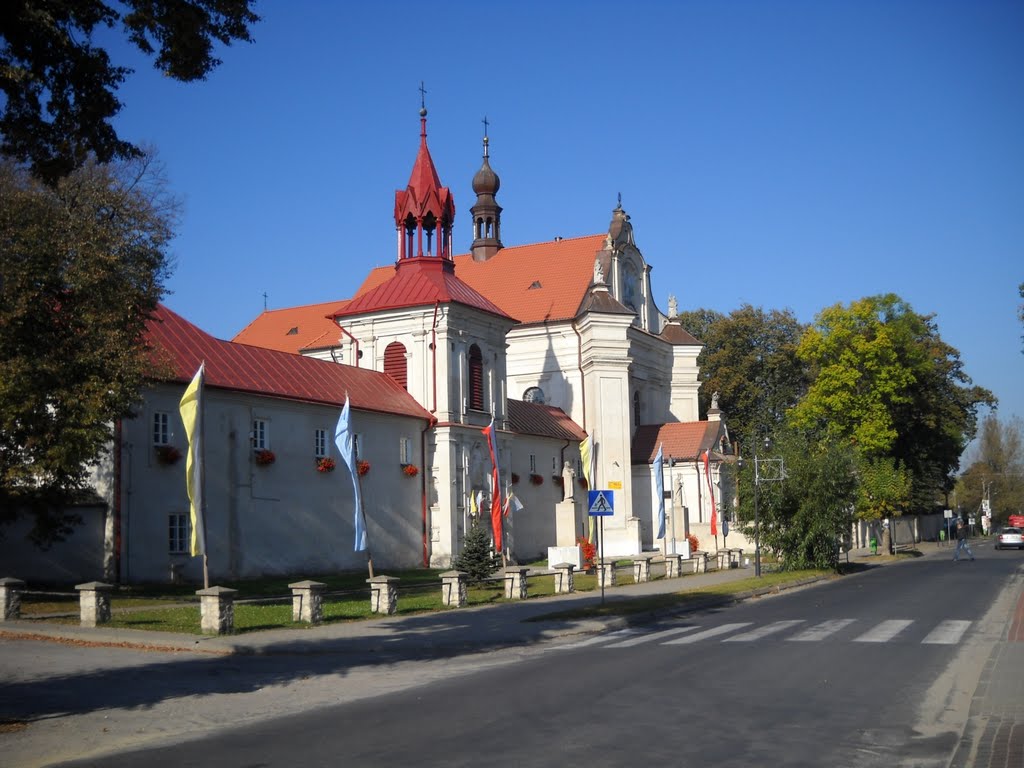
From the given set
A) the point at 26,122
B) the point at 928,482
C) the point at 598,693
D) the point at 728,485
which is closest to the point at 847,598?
the point at 598,693

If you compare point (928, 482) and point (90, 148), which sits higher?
point (90, 148)

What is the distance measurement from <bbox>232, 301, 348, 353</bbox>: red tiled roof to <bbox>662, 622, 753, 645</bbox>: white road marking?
49.2 meters

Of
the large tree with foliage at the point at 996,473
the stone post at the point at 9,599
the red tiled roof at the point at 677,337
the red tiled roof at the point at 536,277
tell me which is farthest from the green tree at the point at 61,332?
the large tree with foliage at the point at 996,473

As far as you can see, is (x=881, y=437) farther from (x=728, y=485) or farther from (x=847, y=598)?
(x=847, y=598)

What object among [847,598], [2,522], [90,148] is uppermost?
[90,148]

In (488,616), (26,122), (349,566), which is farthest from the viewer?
(349,566)

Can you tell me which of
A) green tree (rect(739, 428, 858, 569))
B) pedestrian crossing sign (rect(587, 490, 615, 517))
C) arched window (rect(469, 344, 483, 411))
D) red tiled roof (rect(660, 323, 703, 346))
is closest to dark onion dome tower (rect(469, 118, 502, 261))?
red tiled roof (rect(660, 323, 703, 346))

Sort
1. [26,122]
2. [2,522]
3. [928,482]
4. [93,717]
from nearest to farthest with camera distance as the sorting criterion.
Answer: [93,717] < [26,122] < [2,522] < [928,482]

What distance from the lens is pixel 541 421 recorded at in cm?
5397

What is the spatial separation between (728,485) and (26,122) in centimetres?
5169

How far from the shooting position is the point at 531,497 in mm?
51375

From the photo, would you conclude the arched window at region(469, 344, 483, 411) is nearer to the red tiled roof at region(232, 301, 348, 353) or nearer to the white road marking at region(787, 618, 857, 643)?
the red tiled roof at region(232, 301, 348, 353)

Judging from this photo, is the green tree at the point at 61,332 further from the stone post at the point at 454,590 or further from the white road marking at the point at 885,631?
the white road marking at the point at 885,631

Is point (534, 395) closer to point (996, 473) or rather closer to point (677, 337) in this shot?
point (677, 337)
